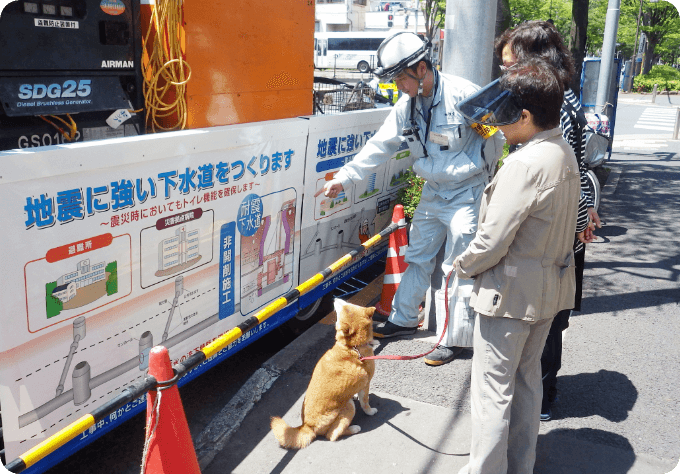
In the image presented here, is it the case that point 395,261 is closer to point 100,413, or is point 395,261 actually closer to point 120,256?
point 120,256

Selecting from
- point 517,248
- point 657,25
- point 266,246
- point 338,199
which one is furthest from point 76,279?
point 657,25

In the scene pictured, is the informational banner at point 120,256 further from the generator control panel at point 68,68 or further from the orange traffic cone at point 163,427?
the generator control panel at point 68,68

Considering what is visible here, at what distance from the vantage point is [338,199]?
488 centimetres

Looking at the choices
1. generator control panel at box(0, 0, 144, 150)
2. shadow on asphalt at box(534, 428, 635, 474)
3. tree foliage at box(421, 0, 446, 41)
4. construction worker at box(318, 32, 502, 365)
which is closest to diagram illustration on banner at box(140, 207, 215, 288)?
generator control panel at box(0, 0, 144, 150)

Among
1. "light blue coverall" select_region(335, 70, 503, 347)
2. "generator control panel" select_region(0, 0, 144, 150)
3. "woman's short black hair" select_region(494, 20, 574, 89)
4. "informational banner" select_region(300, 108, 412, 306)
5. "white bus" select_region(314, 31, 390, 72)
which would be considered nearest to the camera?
"generator control panel" select_region(0, 0, 144, 150)

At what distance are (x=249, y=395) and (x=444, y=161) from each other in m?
1.99

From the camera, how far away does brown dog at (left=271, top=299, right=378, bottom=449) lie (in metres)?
3.30

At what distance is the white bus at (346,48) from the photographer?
42141 millimetres

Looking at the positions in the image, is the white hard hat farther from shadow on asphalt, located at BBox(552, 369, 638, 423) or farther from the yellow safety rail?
shadow on asphalt, located at BBox(552, 369, 638, 423)

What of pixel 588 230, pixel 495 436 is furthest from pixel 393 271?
pixel 495 436

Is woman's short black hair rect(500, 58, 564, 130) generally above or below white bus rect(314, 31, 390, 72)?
below

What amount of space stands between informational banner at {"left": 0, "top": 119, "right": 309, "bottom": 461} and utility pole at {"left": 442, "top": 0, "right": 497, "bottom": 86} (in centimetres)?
151

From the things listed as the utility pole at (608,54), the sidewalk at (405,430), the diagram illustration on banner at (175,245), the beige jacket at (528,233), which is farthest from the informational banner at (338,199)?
the utility pole at (608,54)

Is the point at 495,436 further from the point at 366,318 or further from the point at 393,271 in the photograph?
the point at 393,271
